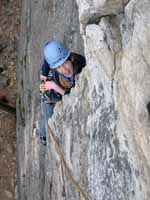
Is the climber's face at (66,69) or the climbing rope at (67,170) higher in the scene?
the climber's face at (66,69)

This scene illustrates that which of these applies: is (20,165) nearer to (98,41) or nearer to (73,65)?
(73,65)

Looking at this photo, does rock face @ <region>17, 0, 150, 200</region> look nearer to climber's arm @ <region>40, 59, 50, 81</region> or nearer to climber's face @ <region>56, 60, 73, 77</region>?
climber's face @ <region>56, 60, 73, 77</region>

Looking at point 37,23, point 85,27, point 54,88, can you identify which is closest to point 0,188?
point 37,23

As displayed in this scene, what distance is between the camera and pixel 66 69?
651 cm

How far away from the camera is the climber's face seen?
6445 millimetres

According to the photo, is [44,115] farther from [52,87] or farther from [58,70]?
[58,70]

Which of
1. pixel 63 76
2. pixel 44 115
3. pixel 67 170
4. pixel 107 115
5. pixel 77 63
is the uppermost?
pixel 77 63

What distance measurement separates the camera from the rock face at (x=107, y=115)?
5336mm

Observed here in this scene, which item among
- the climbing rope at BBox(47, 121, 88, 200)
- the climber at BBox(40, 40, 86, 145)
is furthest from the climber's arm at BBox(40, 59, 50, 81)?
the climbing rope at BBox(47, 121, 88, 200)

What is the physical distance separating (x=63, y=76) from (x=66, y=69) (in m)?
0.21

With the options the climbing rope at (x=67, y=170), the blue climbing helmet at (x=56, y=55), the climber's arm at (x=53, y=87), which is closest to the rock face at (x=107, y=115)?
the climbing rope at (x=67, y=170)

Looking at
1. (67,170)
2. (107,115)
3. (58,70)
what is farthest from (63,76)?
(67,170)

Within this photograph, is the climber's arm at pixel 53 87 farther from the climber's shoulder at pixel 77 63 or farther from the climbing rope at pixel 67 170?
the climbing rope at pixel 67 170

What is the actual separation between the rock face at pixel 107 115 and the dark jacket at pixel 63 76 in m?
0.14
